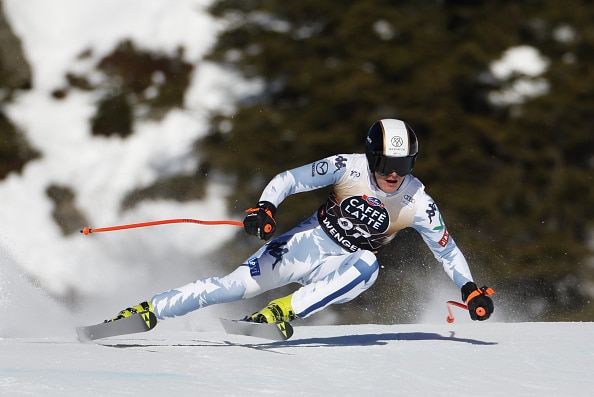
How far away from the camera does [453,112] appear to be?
1009 cm

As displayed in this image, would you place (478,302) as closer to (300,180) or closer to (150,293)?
(300,180)

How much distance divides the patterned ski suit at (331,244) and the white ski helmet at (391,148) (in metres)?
0.17

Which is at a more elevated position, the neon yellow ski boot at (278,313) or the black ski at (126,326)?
the black ski at (126,326)

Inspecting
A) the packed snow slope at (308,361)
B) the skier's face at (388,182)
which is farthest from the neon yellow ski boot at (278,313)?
the skier's face at (388,182)

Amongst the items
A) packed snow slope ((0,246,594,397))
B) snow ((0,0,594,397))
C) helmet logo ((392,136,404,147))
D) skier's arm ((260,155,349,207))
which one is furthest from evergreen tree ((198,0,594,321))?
helmet logo ((392,136,404,147))

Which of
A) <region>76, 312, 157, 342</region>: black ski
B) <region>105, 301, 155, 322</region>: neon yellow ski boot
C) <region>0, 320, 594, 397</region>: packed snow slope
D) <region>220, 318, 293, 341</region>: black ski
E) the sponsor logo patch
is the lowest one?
<region>0, 320, 594, 397</region>: packed snow slope

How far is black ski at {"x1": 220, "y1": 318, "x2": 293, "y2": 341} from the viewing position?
16.0 feet

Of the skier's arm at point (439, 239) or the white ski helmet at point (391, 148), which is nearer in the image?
the white ski helmet at point (391, 148)

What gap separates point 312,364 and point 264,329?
0.59 m

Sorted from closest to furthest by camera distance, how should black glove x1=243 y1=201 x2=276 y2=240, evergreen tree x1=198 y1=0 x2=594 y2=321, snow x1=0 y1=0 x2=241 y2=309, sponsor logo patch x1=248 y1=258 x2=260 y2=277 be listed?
1. black glove x1=243 y1=201 x2=276 y2=240
2. sponsor logo patch x1=248 y1=258 x2=260 y2=277
3. snow x1=0 y1=0 x2=241 y2=309
4. evergreen tree x1=198 y1=0 x2=594 y2=321

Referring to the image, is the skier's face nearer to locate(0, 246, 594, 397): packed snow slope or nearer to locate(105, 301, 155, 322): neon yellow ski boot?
locate(0, 246, 594, 397): packed snow slope

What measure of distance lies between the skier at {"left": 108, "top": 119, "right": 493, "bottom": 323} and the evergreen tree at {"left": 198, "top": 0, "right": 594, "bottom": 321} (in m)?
4.39

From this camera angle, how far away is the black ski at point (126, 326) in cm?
496

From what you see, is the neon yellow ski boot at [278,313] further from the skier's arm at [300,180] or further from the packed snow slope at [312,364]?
the skier's arm at [300,180]
